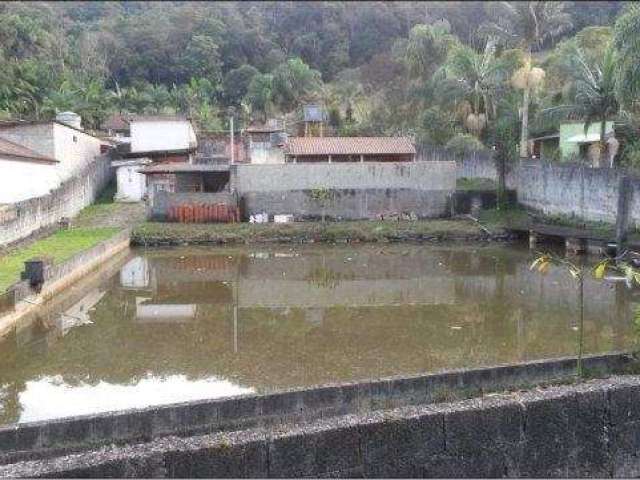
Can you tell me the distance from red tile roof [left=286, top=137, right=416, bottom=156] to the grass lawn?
1151 centimetres

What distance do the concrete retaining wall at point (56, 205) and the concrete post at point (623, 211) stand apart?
2029cm

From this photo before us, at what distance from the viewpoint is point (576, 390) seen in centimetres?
446

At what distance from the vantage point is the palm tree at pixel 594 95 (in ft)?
86.6

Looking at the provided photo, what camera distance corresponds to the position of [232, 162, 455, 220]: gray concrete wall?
3027cm

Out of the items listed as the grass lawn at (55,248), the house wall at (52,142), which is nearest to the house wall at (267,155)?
the house wall at (52,142)

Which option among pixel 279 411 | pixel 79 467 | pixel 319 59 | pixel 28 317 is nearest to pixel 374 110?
pixel 319 59

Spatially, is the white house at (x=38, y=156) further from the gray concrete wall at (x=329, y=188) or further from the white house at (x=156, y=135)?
the gray concrete wall at (x=329, y=188)

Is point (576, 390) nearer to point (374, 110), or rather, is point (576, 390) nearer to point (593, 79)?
point (593, 79)

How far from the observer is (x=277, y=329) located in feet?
45.9

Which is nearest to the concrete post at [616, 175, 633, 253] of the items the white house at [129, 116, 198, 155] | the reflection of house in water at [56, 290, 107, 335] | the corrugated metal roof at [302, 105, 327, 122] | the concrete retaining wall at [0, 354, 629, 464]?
the concrete retaining wall at [0, 354, 629, 464]

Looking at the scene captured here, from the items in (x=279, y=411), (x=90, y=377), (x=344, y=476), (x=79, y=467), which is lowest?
(x=90, y=377)

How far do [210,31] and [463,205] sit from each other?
4485cm

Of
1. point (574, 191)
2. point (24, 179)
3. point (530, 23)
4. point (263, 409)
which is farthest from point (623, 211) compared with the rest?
point (24, 179)

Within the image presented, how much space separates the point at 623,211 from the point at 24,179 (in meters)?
22.5
